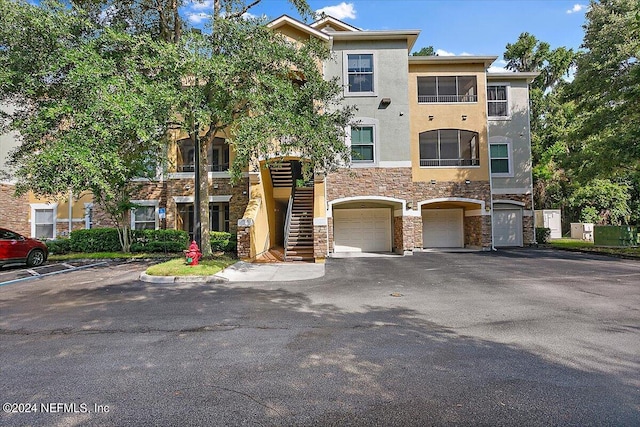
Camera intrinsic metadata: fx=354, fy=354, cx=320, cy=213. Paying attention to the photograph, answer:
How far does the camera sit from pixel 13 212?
17578 mm

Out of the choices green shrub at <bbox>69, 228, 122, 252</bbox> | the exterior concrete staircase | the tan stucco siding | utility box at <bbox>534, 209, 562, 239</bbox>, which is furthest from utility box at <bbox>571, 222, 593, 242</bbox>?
green shrub at <bbox>69, 228, 122, 252</bbox>

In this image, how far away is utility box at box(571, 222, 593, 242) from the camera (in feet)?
75.5

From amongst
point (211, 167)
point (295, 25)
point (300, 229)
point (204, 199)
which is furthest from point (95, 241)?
point (295, 25)

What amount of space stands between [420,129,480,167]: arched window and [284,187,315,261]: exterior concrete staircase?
21.2 feet

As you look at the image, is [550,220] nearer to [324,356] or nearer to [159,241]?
[159,241]

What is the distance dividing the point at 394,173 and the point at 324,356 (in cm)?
1284

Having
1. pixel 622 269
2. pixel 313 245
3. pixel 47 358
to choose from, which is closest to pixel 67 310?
pixel 47 358

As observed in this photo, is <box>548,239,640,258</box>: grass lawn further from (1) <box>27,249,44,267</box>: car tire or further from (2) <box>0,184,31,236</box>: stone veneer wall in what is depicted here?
(2) <box>0,184,31,236</box>: stone veneer wall

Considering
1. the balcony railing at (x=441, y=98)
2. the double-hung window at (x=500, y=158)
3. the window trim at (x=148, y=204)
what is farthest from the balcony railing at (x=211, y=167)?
the double-hung window at (x=500, y=158)

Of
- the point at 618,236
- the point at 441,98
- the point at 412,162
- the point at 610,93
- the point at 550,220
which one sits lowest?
the point at 618,236

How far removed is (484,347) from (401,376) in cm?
152

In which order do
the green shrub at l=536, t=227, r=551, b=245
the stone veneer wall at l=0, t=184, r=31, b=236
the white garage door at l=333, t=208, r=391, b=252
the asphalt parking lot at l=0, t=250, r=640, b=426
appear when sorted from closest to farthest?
the asphalt parking lot at l=0, t=250, r=640, b=426 < the stone veneer wall at l=0, t=184, r=31, b=236 < the white garage door at l=333, t=208, r=391, b=252 < the green shrub at l=536, t=227, r=551, b=245

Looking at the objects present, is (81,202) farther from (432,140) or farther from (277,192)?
(432,140)

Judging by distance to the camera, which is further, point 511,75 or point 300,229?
point 511,75
